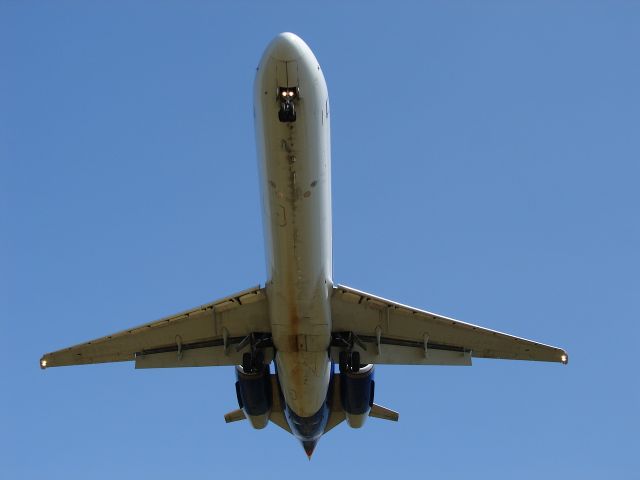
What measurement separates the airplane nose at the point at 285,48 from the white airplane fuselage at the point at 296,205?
0.09 ft

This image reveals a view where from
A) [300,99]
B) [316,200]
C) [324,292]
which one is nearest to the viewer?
[300,99]

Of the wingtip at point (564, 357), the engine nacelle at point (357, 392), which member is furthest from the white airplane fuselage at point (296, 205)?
the wingtip at point (564, 357)

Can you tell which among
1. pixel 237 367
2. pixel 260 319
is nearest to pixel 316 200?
pixel 260 319

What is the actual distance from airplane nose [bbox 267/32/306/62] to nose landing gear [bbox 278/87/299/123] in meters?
0.82

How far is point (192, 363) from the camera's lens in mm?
34062

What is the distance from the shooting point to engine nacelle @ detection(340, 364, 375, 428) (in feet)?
107

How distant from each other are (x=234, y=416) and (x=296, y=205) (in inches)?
590

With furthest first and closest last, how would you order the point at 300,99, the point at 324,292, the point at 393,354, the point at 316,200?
the point at 393,354, the point at 324,292, the point at 316,200, the point at 300,99

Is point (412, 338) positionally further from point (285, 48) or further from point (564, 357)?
point (285, 48)

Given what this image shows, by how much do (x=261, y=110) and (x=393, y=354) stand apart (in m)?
13.9

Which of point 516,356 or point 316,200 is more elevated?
point 316,200

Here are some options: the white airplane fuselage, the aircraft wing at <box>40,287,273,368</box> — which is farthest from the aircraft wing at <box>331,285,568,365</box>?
the aircraft wing at <box>40,287,273,368</box>

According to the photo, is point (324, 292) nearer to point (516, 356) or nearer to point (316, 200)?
point (316, 200)

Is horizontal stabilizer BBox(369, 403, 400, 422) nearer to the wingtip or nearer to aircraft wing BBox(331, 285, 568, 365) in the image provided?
aircraft wing BBox(331, 285, 568, 365)
